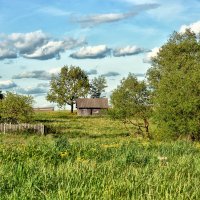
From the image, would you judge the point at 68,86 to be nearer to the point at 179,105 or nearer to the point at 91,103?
the point at 91,103

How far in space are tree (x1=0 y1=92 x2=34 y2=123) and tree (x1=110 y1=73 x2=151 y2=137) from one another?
8422mm

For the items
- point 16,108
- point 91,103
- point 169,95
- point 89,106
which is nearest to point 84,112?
point 89,106

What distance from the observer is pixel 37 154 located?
43.7ft

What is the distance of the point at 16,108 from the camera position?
45875 mm

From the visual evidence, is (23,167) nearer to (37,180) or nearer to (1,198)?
(37,180)

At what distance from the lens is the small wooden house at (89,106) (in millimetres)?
112125

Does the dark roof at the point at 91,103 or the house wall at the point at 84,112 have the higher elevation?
the dark roof at the point at 91,103

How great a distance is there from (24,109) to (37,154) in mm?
32879

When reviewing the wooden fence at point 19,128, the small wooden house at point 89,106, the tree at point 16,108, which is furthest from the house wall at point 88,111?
the wooden fence at point 19,128

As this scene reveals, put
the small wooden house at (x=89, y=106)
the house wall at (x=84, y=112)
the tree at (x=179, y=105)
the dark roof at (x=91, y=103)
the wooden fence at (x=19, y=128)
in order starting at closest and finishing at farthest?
1. the tree at (x=179, y=105)
2. the wooden fence at (x=19, y=128)
3. the dark roof at (x=91, y=103)
4. the small wooden house at (x=89, y=106)
5. the house wall at (x=84, y=112)

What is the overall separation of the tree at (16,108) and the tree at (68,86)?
6754 cm

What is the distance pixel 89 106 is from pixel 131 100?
68.2 metres

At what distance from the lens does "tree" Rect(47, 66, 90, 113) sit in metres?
115

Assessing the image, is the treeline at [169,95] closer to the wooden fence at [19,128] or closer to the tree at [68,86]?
the wooden fence at [19,128]
